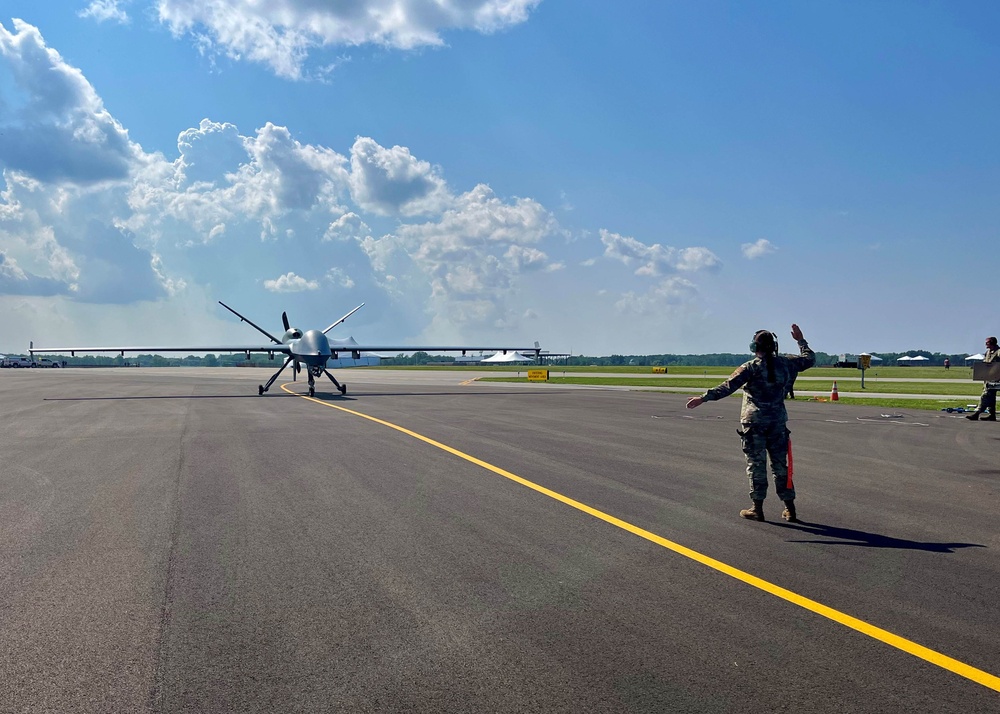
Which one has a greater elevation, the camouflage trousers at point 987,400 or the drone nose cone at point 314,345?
the drone nose cone at point 314,345

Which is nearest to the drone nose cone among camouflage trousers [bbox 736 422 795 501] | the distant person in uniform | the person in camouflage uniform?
the distant person in uniform

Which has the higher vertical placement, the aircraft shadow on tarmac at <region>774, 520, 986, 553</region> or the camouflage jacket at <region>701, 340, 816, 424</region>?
the camouflage jacket at <region>701, 340, 816, 424</region>

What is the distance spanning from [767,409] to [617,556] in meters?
2.83

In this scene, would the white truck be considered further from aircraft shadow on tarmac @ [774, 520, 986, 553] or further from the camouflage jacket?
aircraft shadow on tarmac @ [774, 520, 986, 553]

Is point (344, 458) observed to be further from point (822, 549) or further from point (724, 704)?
point (724, 704)

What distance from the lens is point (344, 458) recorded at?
12.5 m

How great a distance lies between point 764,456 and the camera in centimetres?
799

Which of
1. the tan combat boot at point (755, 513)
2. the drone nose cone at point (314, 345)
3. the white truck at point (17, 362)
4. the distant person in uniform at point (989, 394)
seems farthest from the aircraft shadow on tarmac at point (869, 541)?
the white truck at point (17, 362)

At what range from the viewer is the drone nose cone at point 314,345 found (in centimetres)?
3092

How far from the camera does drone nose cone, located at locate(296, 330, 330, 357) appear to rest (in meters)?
30.9

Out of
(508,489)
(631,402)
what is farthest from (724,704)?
(631,402)

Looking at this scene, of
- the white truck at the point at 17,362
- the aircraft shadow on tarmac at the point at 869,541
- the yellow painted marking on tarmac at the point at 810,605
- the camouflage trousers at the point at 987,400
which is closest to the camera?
the yellow painted marking on tarmac at the point at 810,605

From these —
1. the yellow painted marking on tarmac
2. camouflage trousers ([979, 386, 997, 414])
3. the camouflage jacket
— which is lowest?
the yellow painted marking on tarmac

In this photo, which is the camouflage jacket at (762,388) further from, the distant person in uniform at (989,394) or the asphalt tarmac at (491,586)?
the distant person in uniform at (989,394)
